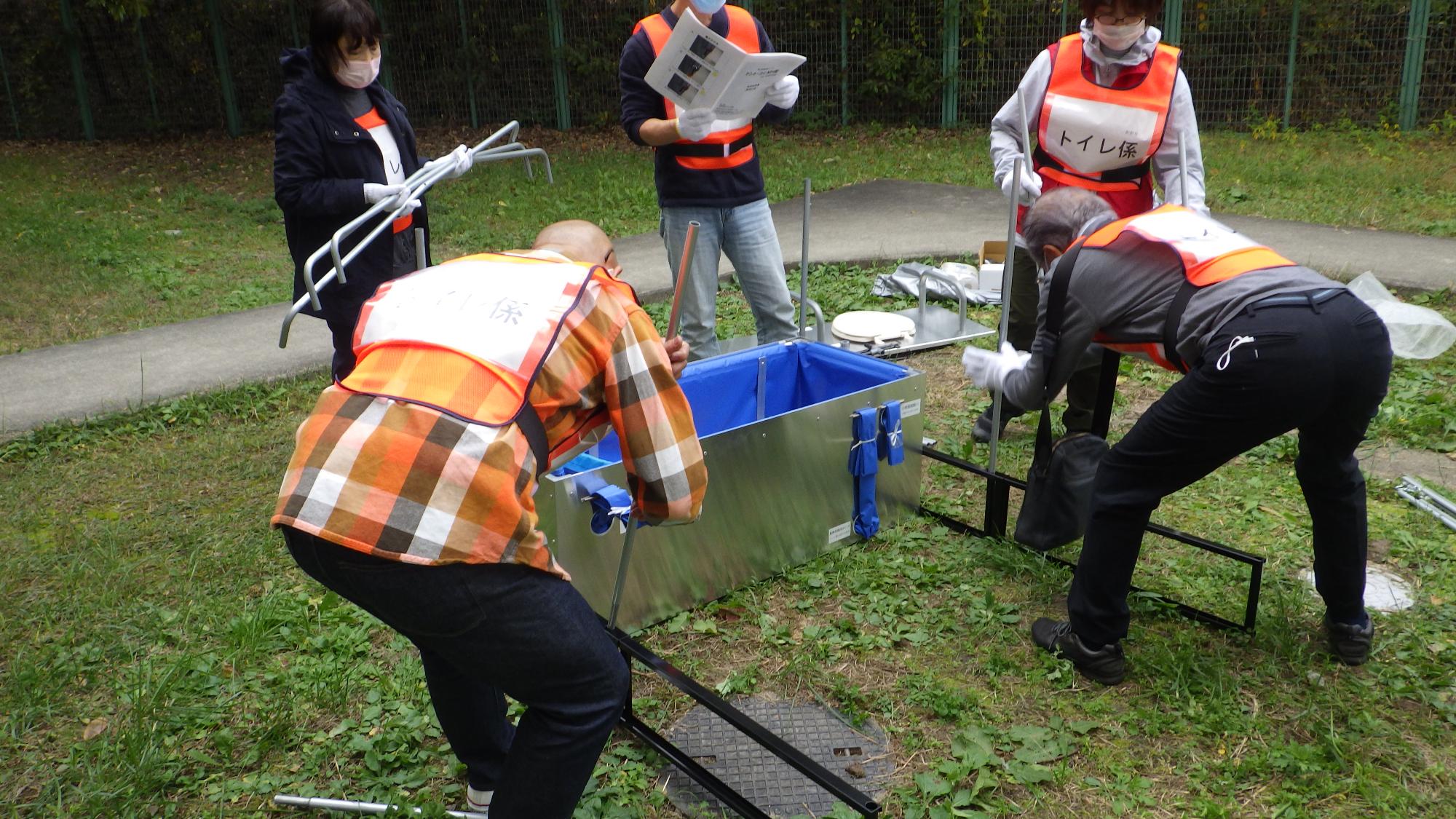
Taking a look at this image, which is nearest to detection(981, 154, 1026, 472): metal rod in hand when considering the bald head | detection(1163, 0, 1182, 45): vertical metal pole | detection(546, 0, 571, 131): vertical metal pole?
the bald head

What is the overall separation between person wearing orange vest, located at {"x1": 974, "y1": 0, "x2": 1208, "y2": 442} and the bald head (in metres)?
1.88

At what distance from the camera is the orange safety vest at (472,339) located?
178cm

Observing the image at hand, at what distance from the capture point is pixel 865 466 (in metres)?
3.58

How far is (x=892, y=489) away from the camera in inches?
151

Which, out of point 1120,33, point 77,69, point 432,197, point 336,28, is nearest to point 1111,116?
point 1120,33

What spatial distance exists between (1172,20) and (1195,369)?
1062cm

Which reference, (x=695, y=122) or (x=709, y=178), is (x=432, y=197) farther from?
(x=695, y=122)

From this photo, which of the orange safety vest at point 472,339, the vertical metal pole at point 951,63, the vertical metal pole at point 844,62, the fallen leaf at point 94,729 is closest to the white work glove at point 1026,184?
the orange safety vest at point 472,339

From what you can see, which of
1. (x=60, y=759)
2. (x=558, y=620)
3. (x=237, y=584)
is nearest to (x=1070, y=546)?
(x=558, y=620)

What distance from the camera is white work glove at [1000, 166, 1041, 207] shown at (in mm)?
3695

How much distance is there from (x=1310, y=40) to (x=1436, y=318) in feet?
24.7

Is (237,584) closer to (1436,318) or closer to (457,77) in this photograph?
(1436,318)

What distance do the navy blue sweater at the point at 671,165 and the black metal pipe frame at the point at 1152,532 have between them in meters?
1.24

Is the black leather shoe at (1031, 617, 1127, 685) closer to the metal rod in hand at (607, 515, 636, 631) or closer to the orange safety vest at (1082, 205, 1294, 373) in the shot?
the orange safety vest at (1082, 205, 1294, 373)
